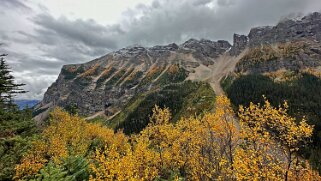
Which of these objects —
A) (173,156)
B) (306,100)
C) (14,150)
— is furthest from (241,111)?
(306,100)

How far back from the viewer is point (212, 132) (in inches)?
955

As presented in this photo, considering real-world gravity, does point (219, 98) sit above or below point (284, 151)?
above

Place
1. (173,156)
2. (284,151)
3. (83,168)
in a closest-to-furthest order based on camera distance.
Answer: (284,151) < (83,168) < (173,156)

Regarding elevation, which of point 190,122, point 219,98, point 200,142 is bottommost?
point 200,142

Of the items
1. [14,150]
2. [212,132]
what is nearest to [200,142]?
[212,132]

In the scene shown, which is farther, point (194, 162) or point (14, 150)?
point (14, 150)

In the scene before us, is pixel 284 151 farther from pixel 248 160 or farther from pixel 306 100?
pixel 306 100

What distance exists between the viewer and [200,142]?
25.1m

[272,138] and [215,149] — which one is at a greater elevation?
[272,138]

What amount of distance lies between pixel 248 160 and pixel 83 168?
1842cm

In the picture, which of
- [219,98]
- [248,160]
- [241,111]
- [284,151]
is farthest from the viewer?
[219,98]

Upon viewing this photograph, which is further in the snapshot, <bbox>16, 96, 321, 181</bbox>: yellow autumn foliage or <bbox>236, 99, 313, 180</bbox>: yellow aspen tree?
<bbox>16, 96, 321, 181</bbox>: yellow autumn foliage

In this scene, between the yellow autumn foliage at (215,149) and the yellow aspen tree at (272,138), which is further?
the yellow autumn foliage at (215,149)

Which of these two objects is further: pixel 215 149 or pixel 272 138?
pixel 215 149
